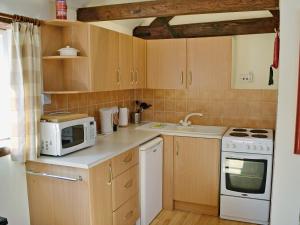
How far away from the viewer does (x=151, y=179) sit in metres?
2.99

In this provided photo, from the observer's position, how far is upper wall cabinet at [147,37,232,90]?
10.8 ft

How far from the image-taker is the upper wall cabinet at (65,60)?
2518mm

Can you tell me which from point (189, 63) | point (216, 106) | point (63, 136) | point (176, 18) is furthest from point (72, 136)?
point (176, 18)

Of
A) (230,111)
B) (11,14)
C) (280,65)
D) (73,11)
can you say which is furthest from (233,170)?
(11,14)

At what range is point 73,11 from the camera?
2910 mm

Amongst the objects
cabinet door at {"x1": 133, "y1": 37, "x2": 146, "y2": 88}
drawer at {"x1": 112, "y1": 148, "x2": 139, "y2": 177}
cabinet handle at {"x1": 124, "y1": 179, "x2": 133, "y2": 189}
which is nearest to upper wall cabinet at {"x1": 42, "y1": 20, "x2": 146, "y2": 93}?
cabinet door at {"x1": 133, "y1": 37, "x2": 146, "y2": 88}

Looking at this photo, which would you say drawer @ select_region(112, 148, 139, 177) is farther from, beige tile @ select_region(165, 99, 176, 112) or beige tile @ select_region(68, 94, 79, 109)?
beige tile @ select_region(165, 99, 176, 112)

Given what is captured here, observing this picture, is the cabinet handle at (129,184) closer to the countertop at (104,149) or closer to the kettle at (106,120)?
the countertop at (104,149)

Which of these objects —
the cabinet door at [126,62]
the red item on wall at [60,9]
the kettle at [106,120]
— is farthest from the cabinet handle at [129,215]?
the red item on wall at [60,9]

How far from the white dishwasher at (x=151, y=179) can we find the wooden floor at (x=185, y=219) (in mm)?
75

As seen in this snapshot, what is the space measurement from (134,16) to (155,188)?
1.76 metres

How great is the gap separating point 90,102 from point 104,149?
0.84m

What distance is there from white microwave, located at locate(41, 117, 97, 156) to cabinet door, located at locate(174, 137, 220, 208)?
3.75 ft

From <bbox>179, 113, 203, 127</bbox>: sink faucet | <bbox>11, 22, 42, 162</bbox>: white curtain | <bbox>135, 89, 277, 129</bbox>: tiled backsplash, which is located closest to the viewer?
<bbox>11, 22, 42, 162</bbox>: white curtain
